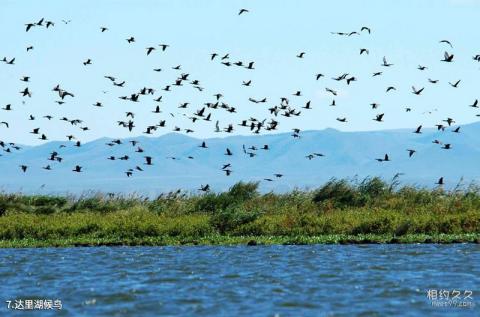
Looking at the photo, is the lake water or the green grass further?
the green grass

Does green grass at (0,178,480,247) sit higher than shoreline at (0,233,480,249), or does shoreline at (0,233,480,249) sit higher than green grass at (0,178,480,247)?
green grass at (0,178,480,247)

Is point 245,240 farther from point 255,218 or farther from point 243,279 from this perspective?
point 243,279

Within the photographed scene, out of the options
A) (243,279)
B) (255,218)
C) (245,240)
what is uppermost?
(255,218)

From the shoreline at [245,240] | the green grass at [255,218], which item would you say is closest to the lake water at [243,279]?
Answer: the shoreline at [245,240]

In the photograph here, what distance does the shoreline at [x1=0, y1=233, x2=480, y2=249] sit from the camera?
142ft

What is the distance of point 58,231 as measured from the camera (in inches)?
1884

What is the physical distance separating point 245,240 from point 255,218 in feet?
11.7

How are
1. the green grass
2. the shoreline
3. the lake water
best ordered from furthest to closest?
the green grass
the shoreline
the lake water

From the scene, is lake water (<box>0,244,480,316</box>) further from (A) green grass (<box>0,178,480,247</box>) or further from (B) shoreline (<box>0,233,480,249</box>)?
(A) green grass (<box>0,178,480,247</box>)

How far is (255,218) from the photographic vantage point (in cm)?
4800

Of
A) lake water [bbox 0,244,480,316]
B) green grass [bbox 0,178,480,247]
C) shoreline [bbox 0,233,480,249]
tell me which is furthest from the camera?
green grass [bbox 0,178,480,247]

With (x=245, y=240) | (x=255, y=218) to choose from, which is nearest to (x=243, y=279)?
(x=245, y=240)

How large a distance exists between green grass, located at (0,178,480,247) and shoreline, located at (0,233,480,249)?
0.13 ft

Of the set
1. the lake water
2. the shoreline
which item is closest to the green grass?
the shoreline
